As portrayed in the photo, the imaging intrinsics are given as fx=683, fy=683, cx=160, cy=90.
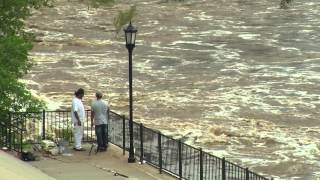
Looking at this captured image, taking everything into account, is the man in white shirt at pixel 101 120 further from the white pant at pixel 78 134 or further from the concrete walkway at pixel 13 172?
the concrete walkway at pixel 13 172

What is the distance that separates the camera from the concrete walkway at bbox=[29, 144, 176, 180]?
11.7 metres

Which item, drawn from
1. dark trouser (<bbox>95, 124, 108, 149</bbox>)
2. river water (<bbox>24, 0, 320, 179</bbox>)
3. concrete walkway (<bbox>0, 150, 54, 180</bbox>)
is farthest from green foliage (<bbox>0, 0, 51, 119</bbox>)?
river water (<bbox>24, 0, 320, 179</bbox>)

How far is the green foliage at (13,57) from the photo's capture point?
14.6m

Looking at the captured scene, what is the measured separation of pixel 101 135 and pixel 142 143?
1.05 metres

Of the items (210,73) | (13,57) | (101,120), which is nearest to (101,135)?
(101,120)

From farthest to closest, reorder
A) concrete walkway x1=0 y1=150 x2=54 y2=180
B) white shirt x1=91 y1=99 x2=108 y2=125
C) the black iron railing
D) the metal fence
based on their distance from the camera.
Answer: the metal fence, white shirt x1=91 y1=99 x2=108 y2=125, the black iron railing, concrete walkway x1=0 y1=150 x2=54 y2=180

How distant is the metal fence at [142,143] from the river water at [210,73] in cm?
318

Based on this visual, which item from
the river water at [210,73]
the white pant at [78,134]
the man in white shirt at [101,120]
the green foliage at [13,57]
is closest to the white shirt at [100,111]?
the man in white shirt at [101,120]

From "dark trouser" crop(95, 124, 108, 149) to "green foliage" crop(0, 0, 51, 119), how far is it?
229 cm

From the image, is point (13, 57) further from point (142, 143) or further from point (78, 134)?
point (142, 143)

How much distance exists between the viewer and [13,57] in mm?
14836

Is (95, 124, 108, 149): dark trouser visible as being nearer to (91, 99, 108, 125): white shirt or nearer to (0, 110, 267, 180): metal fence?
(91, 99, 108, 125): white shirt

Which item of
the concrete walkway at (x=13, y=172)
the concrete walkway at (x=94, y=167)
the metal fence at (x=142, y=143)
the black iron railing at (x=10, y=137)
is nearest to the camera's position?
the concrete walkway at (x=13, y=172)

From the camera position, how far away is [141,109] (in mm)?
30484
